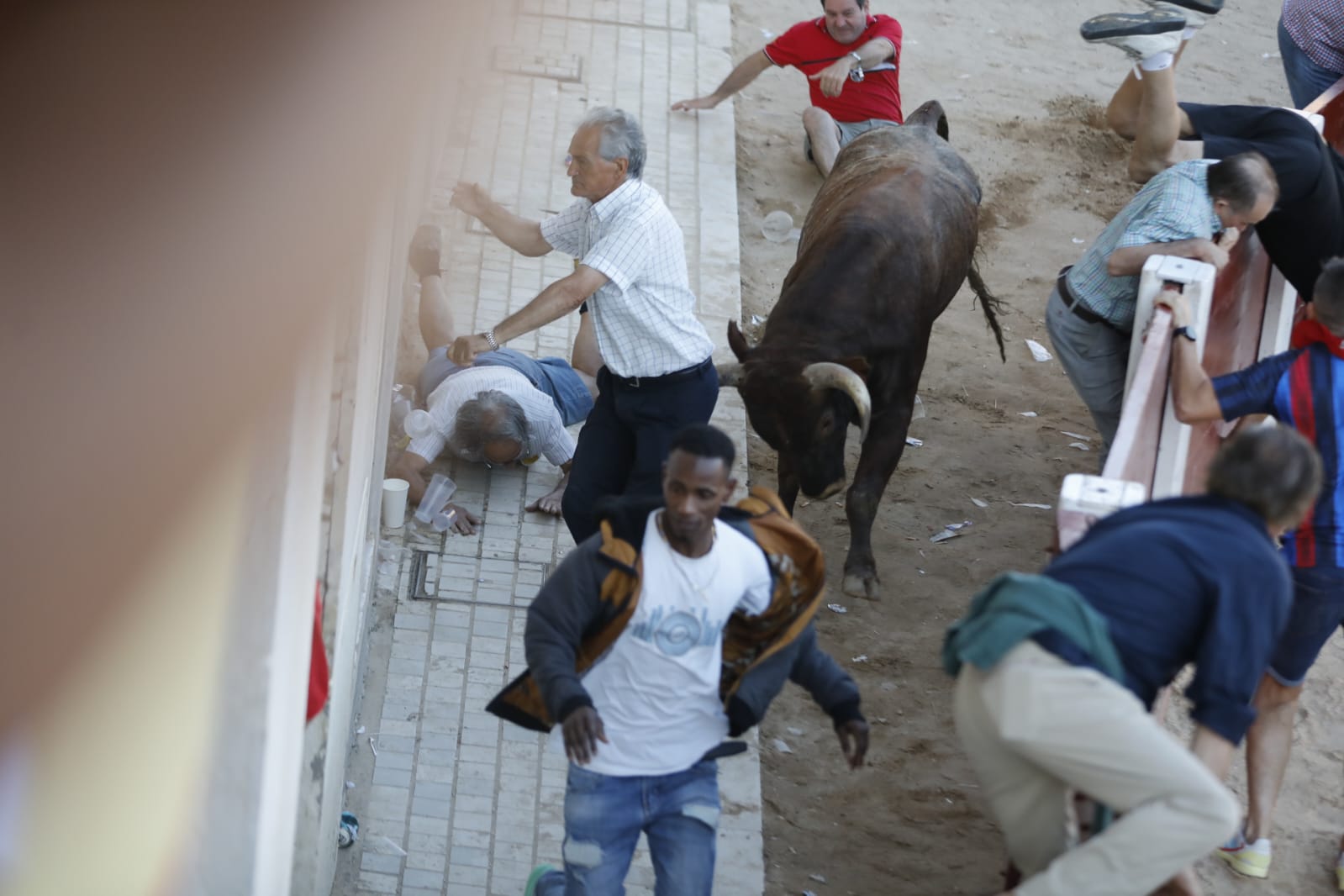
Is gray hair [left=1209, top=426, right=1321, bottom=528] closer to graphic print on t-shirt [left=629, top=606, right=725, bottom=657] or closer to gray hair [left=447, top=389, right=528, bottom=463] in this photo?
graphic print on t-shirt [left=629, top=606, right=725, bottom=657]

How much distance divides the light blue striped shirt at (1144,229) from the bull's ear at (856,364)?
40.1 inches

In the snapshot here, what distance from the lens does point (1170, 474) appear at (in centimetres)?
578

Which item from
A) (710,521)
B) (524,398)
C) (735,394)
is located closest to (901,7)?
(735,394)

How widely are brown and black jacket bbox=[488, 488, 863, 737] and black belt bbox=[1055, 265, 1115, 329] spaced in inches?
121

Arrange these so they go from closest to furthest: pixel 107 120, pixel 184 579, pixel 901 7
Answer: pixel 107 120, pixel 184 579, pixel 901 7

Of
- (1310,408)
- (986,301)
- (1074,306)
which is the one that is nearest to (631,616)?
(1310,408)

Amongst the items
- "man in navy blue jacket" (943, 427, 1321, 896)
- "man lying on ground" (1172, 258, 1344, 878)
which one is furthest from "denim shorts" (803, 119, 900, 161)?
"man in navy blue jacket" (943, 427, 1321, 896)

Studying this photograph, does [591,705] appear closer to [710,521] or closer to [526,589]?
[710,521]

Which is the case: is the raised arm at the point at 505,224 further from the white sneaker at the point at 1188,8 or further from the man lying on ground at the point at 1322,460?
the white sneaker at the point at 1188,8

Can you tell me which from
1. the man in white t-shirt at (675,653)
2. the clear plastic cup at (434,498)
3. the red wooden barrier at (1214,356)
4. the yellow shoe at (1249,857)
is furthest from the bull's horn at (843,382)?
the man in white t-shirt at (675,653)

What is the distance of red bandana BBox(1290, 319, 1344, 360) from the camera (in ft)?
17.0

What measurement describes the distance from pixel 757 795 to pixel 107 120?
4639 millimetres

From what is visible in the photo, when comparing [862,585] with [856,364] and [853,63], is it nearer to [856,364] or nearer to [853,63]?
[856,364]

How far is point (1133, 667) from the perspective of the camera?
3676mm
